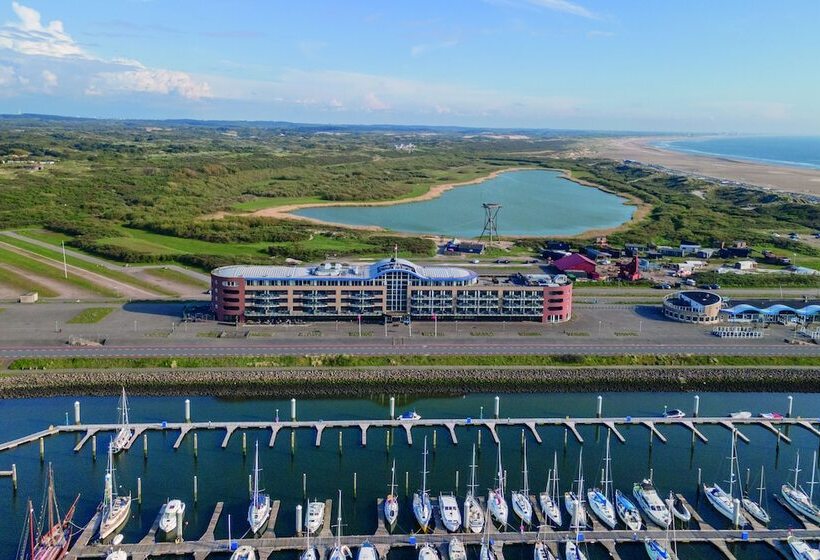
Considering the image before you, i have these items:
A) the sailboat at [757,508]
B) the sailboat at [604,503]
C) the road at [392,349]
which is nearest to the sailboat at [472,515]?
the sailboat at [604,503]

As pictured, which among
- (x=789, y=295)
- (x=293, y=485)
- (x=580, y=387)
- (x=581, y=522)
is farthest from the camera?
(x=789, y=295)

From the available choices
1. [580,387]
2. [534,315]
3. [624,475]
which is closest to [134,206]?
[534,315]

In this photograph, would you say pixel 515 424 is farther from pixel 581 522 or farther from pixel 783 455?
pixel 783 455

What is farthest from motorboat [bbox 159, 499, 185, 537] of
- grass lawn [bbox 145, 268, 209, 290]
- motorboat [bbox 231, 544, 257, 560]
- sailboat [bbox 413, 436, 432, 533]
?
grass lawn [bbox 145, 268, 209, 290]

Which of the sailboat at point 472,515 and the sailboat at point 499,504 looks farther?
the sailboat at point 499,504

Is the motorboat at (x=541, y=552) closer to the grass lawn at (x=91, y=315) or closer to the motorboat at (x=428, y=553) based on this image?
the motorboat at (x=428, y=553)

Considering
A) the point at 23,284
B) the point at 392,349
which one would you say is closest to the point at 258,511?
the point at 392,349
